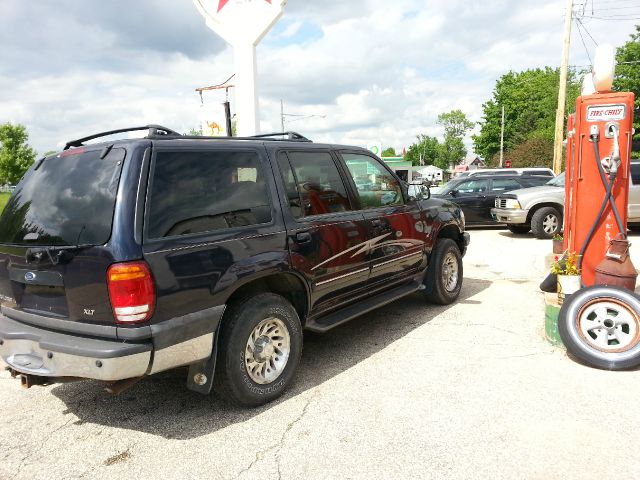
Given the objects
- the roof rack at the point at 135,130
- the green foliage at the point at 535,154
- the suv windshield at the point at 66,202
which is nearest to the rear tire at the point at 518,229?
the roof rack at the point at 135,130


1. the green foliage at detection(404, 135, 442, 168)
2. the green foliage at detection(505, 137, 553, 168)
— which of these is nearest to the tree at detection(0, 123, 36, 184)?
the green foliage at detection(505, 137, 553, 168)

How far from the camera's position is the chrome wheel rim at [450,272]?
5.83 metres

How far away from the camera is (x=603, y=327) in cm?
396

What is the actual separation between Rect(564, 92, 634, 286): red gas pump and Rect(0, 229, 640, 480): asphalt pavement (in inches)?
43.2

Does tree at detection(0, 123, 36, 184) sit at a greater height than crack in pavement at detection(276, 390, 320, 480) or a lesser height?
greater

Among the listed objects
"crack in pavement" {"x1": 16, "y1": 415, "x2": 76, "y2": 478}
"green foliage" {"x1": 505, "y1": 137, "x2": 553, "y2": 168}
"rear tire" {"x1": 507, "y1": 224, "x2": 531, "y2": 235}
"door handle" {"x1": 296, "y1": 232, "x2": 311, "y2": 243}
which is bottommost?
"crack in pavement" {"x1": 16, "y1": 415, "x2": 76, "y2": 478}

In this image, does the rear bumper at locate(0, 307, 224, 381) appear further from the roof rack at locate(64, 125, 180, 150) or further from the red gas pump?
the red gas pump

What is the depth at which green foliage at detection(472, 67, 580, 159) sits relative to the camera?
53.8 m

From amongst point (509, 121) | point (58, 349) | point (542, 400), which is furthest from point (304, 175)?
point (509, 121)

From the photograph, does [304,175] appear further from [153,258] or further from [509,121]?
[509,121]

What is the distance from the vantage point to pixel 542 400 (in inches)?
135

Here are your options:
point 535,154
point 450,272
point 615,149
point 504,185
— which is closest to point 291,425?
point 450,272

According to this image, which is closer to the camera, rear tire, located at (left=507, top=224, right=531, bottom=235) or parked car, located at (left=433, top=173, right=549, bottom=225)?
rear tire, located at (left=507, top=224, right=531, bottom=235)

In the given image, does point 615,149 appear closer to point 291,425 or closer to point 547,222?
point 291,425
